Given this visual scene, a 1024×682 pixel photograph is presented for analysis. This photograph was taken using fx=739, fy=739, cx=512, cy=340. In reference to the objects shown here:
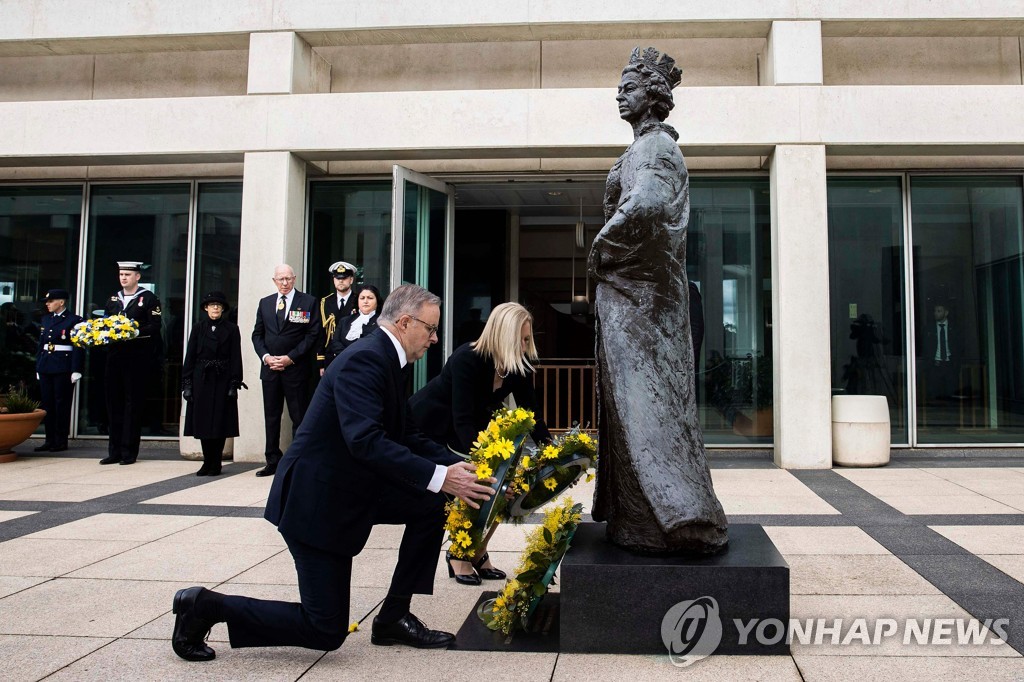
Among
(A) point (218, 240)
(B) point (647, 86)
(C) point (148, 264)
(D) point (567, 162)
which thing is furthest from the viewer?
(C) point (148, 264)

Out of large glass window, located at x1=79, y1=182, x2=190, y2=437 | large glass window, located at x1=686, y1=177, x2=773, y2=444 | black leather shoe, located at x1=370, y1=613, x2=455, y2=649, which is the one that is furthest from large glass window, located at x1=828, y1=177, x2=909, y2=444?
large glass window, located at x1=79, y1=182, x2=190, y2=437

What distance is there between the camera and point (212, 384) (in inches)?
303

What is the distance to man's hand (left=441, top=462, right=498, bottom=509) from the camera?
2772 millimetres

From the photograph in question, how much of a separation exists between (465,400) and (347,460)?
1413 millimetres

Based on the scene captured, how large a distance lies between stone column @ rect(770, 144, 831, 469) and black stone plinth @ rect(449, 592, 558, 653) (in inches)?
218

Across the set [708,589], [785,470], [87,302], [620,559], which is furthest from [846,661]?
[87,302]

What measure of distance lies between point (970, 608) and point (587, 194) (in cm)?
850

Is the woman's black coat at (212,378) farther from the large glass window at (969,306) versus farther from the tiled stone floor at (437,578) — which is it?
the large glass window at (969,306)

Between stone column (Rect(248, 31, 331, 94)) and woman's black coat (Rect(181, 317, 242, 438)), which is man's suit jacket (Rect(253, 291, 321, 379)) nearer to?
woman's black coat (Rect(181, 317, 242, 438))

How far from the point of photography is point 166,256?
10.3 metres

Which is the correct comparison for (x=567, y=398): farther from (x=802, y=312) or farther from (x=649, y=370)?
(x=649, y=370)

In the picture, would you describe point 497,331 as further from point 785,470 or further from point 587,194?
point 587,194

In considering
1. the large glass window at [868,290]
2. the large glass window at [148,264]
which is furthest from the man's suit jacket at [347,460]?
the large glass window at [148,264]

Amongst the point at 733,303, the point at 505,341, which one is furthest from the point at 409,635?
the point at 733,303
